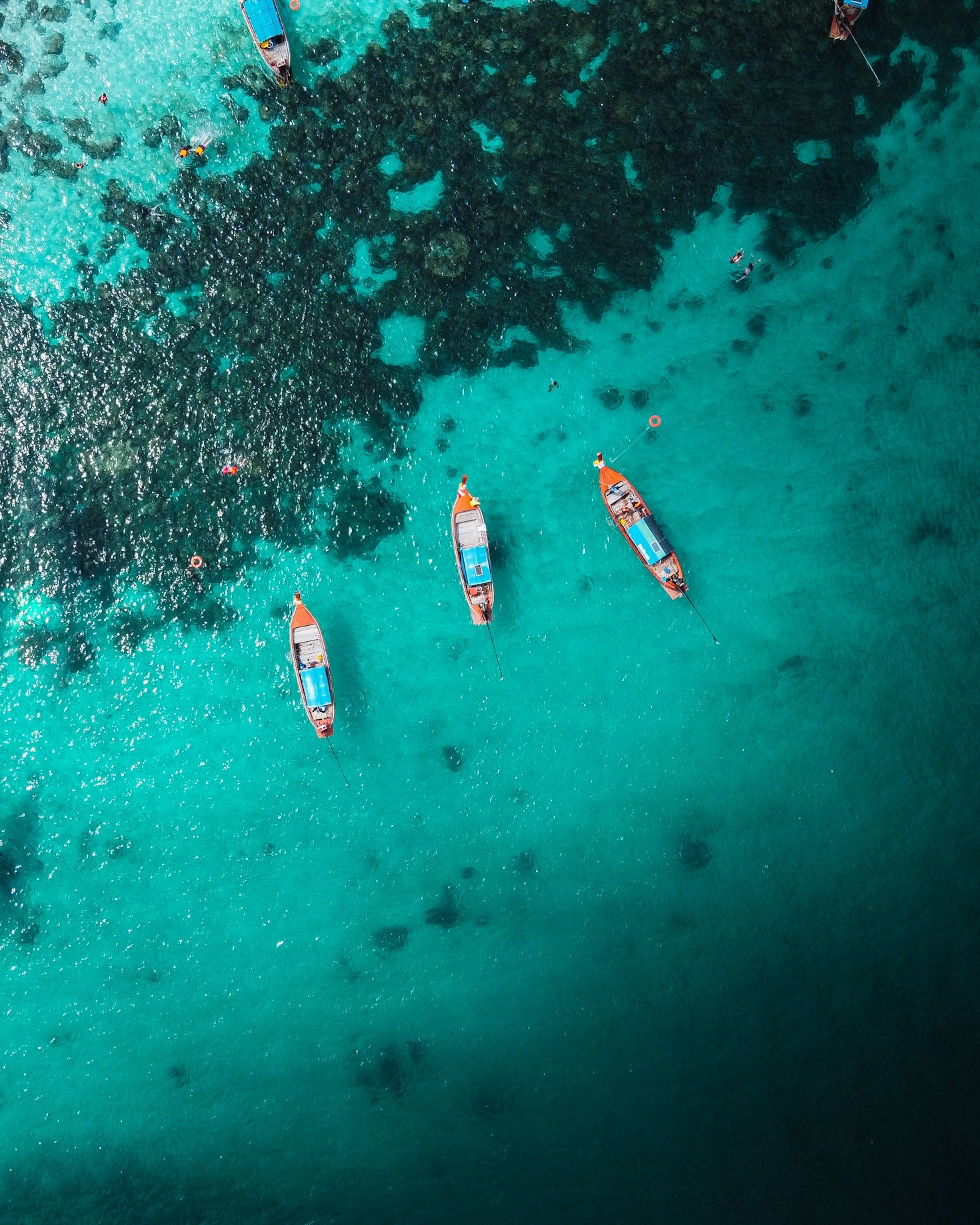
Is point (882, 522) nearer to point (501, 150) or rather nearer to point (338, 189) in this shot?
point (501, 150)

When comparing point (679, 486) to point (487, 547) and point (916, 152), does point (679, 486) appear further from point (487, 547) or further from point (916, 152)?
point (916, 152)

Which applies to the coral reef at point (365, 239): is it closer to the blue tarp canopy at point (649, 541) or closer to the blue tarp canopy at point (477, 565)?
the blue tarp canopy at point (477, 565)

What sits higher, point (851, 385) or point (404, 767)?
point (851, 385)

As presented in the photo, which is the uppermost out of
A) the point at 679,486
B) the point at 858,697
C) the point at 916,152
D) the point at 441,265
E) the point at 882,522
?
the point at 441,265

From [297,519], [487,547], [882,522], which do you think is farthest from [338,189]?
[882,522]

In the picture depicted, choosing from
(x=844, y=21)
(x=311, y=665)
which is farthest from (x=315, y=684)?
(x=844, y=21)

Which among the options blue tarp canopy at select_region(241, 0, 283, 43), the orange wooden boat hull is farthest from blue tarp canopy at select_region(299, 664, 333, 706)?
the orange wooden boat hull
